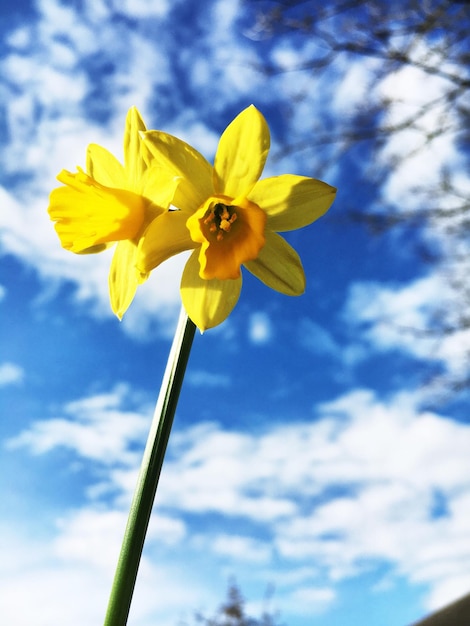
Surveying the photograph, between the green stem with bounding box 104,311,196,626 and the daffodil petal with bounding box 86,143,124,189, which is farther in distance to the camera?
the daffodil petal with bounding box 86,143,124,189

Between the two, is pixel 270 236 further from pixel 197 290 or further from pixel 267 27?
pixel 267 27

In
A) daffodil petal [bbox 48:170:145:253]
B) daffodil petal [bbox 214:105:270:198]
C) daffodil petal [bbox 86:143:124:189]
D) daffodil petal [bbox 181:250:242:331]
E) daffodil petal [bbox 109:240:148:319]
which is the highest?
daffodil petal [bbox 86:143:124:189]

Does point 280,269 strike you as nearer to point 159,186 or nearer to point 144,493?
point 159,186

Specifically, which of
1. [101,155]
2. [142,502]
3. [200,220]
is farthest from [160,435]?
[101,155]

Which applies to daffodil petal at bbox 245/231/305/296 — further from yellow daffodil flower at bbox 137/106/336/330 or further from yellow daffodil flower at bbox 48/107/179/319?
yellow daffodil flower at bbox 48/107/179/319

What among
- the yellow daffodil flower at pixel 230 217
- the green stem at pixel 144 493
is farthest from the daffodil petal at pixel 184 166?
the green stem at pixel 144 493

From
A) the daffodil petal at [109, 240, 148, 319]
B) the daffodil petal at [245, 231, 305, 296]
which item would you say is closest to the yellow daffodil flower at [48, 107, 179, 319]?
the daffodil petal at [109, 240, 148, 319]

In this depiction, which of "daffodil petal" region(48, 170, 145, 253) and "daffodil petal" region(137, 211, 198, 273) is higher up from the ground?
"daffodil petal" region(48, 170, 145, 253)
